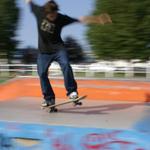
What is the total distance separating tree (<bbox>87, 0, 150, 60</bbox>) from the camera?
68.1 feet

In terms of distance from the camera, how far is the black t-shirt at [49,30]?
7445mm

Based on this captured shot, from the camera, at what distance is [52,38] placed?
749 cm

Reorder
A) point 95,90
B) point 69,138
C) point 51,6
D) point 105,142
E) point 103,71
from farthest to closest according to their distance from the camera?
point 103,71 < point 95,90 < point 51,6 < point 69,138 < point 105,142

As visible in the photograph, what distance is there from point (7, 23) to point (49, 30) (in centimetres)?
1863

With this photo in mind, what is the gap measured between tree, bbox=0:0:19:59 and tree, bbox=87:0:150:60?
18.3ft

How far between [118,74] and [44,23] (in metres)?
13.1

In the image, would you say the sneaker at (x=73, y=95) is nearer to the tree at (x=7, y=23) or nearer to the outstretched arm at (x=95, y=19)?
the outstretched arm at (x=95, y=19)

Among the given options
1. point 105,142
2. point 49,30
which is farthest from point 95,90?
point 105,142

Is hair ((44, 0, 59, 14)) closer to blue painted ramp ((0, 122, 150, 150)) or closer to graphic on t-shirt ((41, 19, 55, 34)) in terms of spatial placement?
graphic on t-shirt ((41, 19, 55, 34))

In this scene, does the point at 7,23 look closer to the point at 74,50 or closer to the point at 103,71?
the point at 74,50

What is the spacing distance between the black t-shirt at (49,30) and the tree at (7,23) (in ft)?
60.3

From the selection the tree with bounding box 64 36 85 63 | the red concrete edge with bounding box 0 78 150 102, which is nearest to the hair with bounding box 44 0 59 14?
the red concrete edge with bounding box 0 78 150 102

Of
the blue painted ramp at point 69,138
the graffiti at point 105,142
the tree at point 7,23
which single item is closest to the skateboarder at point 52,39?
the blue painted ramp at point 69,138

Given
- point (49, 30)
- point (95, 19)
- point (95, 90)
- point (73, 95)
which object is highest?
point (95, 19)
